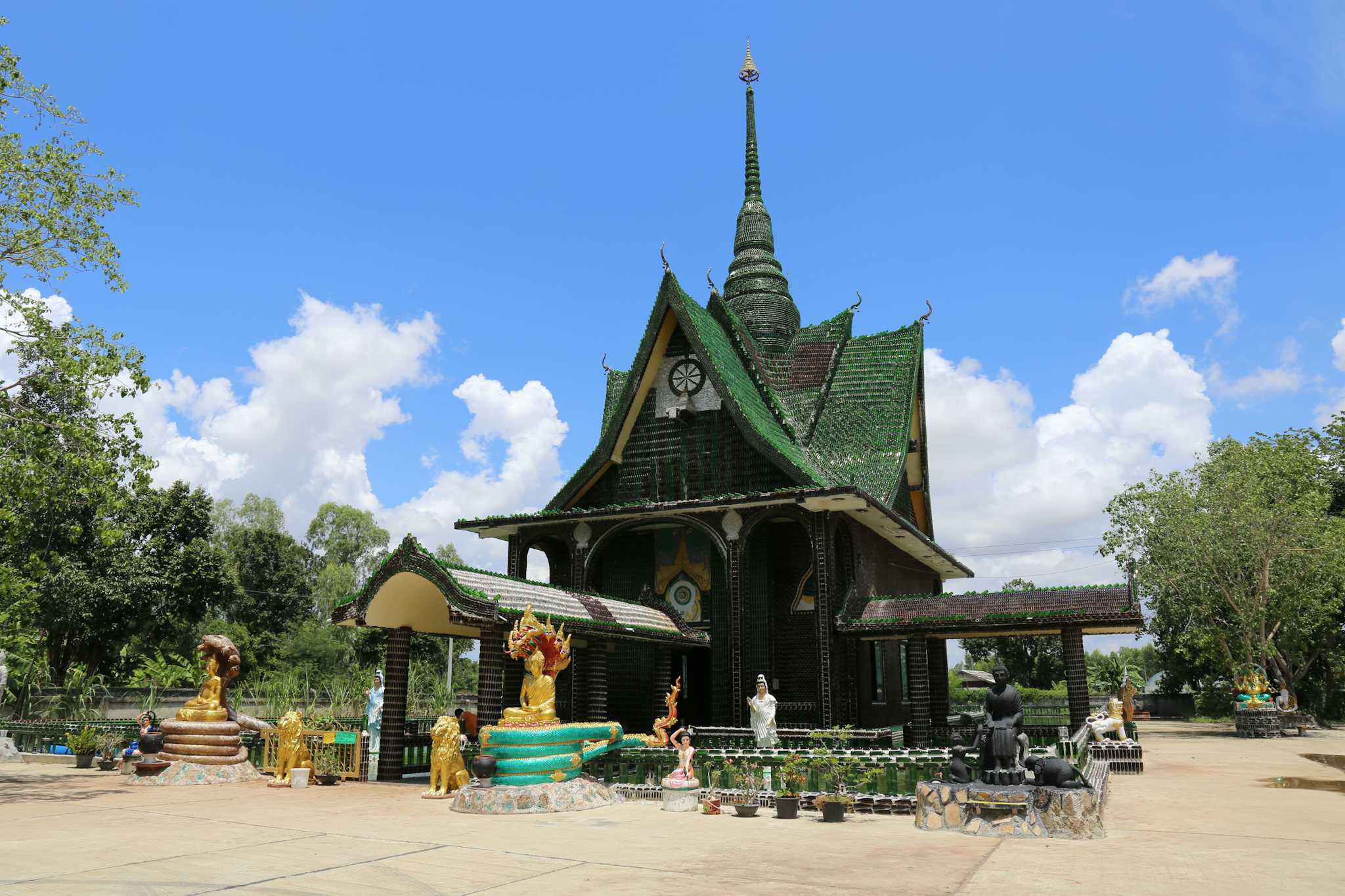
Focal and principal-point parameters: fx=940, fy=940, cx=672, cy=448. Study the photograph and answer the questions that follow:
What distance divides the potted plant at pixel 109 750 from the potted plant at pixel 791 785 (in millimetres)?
14772

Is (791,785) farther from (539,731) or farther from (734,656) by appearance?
(734,656)

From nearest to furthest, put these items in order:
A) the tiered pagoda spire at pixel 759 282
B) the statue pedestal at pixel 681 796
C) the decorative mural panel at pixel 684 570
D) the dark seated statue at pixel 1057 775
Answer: the dark seated statue at pixel 1057 775 → the statue pedestal at pixel 681 796 → the decorative mural panel at pixel 684 570 → the tiered pagoda spire at pixel 759 282

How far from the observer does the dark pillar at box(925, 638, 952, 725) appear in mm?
24172

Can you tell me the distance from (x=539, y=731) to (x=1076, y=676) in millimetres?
11697

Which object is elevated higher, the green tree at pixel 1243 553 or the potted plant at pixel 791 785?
the green tree at pixel 1243 553

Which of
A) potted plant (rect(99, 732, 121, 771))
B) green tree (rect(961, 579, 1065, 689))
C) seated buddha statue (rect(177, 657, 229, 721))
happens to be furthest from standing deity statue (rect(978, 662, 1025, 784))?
green tree (rect(961, 579, 1065, 689))

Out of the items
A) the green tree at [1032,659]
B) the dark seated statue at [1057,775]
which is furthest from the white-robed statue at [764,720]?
the green tree at [1032,659]

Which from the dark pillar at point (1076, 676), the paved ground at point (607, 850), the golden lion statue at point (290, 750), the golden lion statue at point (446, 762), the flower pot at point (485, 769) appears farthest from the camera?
the dark pillar at point (1076, 676)

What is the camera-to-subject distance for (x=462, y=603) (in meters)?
14.7

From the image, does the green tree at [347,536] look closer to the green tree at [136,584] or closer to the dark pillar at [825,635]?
the green tree at [136,584]

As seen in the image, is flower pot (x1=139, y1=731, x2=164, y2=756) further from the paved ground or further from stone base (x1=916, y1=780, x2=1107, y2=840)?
stone base (x1=916, y1=780, x2=1107, y2=840)

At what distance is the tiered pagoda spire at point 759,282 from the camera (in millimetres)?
28578

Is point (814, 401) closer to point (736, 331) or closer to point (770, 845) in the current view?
point (736, 331)

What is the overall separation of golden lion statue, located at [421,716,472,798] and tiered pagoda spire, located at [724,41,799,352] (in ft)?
54.2
